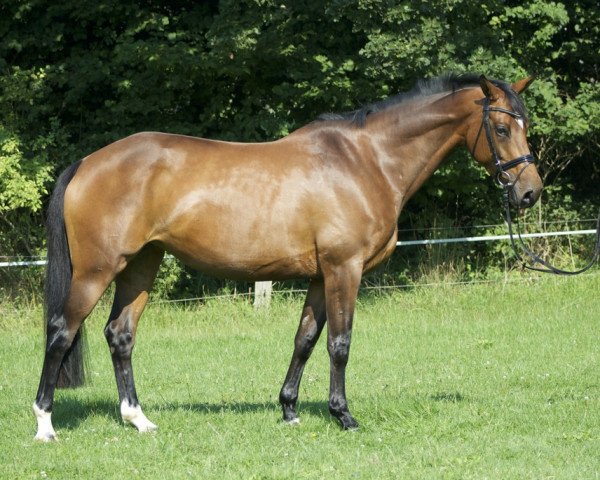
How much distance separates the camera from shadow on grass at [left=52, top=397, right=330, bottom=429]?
6.60 m

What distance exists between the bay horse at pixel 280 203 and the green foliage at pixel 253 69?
5960 millimetres

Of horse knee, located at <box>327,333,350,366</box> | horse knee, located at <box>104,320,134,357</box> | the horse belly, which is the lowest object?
horse knee, located at <box>104,320,134,357</box>

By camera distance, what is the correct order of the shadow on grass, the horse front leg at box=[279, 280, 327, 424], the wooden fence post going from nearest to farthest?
the horse front leg at box=[279, 280, 327, 424], the shadow on grass, the wooden fence post

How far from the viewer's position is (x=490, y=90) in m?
6.03

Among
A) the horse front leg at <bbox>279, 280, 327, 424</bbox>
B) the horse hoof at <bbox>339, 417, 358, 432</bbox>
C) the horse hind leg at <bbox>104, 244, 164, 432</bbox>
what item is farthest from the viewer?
the horse hind leg at <bbox>104, 244, 164, 432</bbox>

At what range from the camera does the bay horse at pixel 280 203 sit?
5.97 m

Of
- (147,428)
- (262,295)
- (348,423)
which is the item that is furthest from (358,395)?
(262,295)

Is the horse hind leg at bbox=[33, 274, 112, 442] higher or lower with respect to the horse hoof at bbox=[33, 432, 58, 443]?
Answer: higher

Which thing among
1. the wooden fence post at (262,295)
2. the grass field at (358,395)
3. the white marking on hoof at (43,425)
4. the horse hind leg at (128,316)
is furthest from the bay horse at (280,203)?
the wooden fence post at (262,295)

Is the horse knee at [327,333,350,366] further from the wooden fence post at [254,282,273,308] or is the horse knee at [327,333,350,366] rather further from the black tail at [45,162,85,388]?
the wooden fence post at [254,282,273,308]

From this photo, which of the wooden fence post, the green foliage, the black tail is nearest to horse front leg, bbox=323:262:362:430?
the black tail

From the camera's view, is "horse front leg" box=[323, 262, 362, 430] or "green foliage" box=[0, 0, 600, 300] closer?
"horse front leg" box=[323, 262, 362, 430]

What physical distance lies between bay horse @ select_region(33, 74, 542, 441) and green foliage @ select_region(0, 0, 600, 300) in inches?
235

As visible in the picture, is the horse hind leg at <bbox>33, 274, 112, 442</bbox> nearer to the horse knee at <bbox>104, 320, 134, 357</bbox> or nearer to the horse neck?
the horse knee at <bbox>104, 320, 134, 357</bbox>
